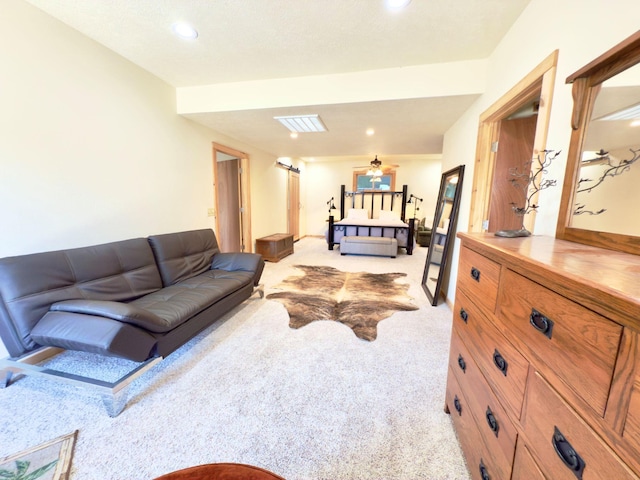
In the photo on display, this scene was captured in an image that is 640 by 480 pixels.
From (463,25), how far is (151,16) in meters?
2.34

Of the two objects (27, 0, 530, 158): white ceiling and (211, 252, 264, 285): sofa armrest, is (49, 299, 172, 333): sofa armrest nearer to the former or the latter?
(211, 252, 264, 285): sofa armrest

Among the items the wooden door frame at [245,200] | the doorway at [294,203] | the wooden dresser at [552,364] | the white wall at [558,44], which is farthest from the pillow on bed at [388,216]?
the wooden dresser at [552,364]

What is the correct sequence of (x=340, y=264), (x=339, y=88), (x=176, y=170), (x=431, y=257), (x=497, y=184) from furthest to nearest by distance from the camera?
(x=340, y=264)
(x=431, y=257)
(x=176, y=170)
(x=339, y=88)
(x=497, y=184)

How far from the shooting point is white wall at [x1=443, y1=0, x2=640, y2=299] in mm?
1050

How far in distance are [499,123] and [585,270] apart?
2.19 meters

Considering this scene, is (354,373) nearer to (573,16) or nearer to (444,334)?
(444,334)

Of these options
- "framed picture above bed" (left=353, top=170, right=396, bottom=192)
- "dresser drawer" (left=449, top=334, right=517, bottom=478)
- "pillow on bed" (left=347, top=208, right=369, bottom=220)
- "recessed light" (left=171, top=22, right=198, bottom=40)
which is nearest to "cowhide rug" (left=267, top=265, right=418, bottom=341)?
"dresser drawer" (left=449, top=334, right=517, bottom=478)

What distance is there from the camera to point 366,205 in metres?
7.50

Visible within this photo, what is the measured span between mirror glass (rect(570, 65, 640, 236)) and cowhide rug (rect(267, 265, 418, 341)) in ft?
5.73

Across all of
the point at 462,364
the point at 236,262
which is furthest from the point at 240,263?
the point at 462,364

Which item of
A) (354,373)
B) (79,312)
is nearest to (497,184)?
(354,373)

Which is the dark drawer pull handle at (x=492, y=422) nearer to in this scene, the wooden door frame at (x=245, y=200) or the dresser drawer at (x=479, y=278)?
the dresser drawer at (x=479, y=278)

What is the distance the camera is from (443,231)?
3242mm

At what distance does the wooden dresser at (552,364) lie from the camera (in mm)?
472
